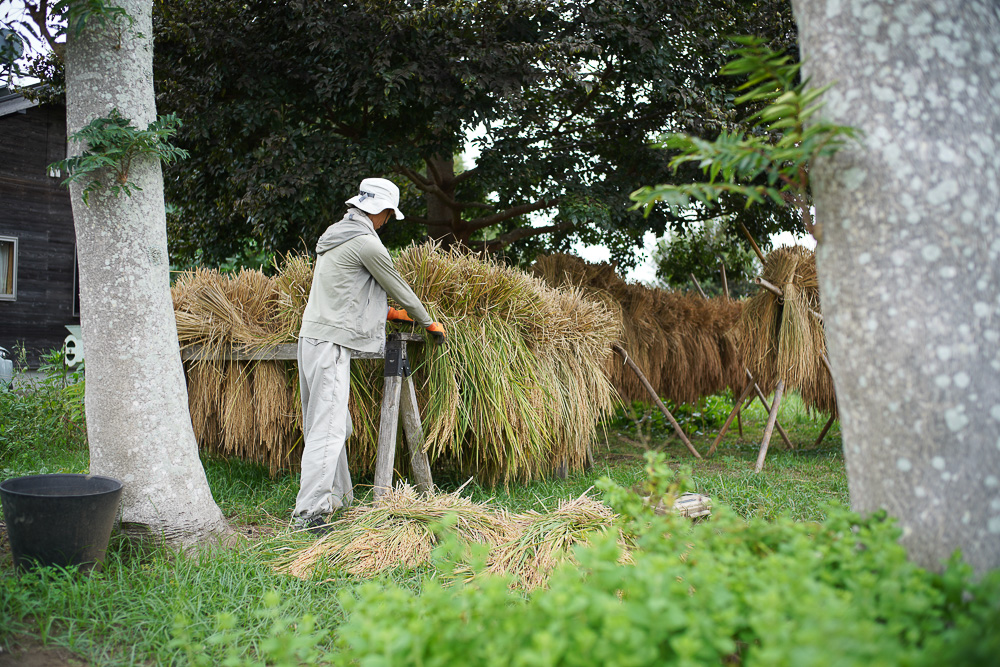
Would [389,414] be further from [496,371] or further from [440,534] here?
[440,534]

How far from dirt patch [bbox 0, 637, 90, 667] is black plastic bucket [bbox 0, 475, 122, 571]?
40 cm

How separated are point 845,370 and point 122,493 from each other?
2.81 m

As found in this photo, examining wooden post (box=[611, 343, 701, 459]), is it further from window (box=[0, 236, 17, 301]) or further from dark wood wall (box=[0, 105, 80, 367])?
window (box=[0, 236, 17, 301])

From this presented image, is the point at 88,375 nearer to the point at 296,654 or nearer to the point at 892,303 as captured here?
the point at 296,654

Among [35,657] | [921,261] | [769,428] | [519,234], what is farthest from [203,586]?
[519,234]

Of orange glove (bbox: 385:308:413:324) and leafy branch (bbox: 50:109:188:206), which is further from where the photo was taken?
orange glove (bbox: 385:308:413:324)

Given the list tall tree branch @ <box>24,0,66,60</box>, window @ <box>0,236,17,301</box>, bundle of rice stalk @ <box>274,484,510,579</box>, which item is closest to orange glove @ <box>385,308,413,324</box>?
bundle of rice stalk @ <box>274,484,510,579</box>

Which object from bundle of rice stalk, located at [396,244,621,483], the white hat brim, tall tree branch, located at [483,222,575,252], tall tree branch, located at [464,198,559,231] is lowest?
bundle of rice stalk, located at [396,244,621,483]

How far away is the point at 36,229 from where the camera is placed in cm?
1202

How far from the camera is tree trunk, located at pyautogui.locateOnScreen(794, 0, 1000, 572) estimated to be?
1521mm

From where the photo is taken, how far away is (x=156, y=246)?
3.07m

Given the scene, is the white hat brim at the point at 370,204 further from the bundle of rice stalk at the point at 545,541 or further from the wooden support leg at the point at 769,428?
the wooden support leg at the point at 769,428

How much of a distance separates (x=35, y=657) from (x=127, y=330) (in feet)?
4.39

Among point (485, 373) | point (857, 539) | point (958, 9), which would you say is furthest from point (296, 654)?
point (958, 9)
